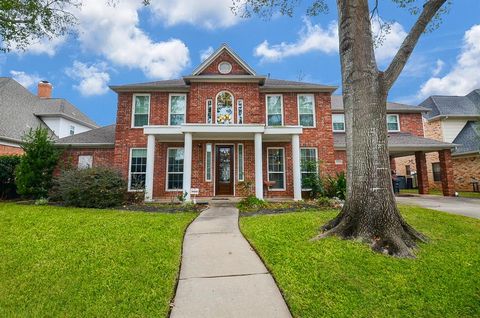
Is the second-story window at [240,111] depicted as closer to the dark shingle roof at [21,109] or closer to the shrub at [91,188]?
the shrub at [91,188]

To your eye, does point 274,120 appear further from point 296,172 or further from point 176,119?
point 176,119

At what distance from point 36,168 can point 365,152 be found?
13.3 meters

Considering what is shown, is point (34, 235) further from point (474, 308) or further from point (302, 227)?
point (474, 308)

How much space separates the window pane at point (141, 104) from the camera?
41.7ft

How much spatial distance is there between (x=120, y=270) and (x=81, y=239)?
6.79 feet

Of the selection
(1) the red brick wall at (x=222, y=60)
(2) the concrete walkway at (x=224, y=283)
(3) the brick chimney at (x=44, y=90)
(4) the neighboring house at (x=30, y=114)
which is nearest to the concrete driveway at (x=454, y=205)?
(2) the concrete walkway at (x=224, y=283)

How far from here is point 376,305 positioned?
2742 mm

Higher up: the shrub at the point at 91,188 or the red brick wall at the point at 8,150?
the red brick wall at the point at 8,150

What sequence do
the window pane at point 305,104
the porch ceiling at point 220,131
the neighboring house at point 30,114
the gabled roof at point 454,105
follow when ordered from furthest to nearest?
the gabled roof at point 454,105 < the neighboring house at point 30,114 < the window pane at point 305,104 < the porch ceiling at point 220,131

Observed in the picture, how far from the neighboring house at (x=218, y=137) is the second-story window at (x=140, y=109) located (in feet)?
0.16

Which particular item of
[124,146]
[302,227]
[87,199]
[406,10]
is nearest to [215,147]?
[124,146]

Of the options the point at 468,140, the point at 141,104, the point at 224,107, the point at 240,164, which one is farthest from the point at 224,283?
the point at 468,140

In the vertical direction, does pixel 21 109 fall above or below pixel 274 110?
above

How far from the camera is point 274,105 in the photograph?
42.8 feet
